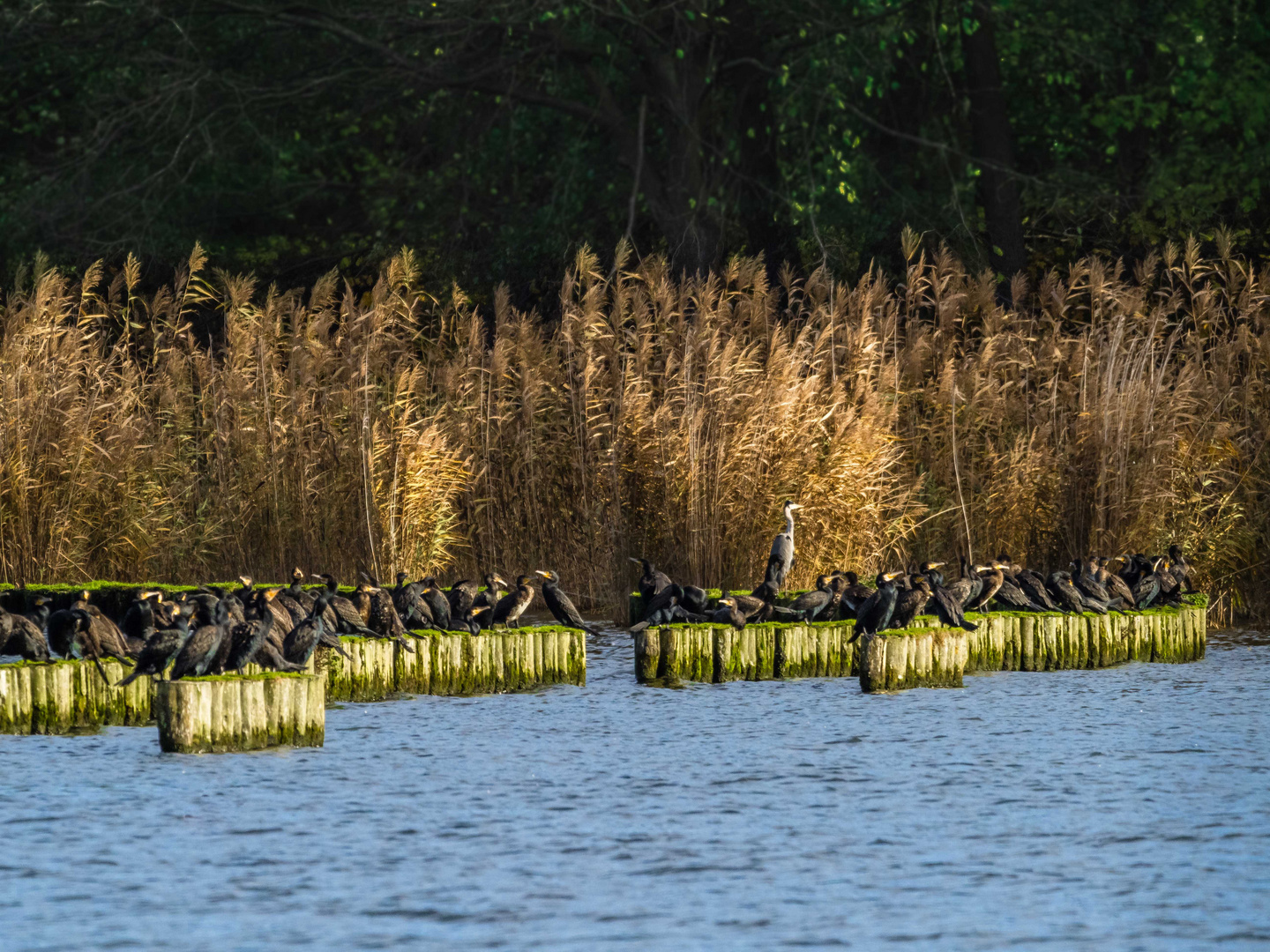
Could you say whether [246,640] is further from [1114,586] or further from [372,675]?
[1114,586]

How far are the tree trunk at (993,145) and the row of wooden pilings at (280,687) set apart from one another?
592 inches

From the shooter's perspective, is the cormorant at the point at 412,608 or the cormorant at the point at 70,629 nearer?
the cormorant at the point at 70,629

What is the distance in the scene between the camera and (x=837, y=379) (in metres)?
18.8

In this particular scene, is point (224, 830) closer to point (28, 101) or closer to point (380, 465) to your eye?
point (380, 465)

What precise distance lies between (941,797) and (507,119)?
65.8 feet

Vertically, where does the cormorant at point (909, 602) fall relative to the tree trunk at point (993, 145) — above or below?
below

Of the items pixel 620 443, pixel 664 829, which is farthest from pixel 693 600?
pixel 664 829

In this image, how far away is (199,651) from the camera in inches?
488

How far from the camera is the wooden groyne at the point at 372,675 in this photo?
41.6ft

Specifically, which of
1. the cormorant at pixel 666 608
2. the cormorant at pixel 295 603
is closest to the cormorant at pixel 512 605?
the cormorant at pixel 666 608

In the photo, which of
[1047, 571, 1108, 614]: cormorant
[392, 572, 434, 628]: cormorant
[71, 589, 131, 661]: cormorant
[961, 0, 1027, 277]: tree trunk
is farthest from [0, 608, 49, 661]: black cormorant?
[961, 0, 1027, 277]: tree trunk

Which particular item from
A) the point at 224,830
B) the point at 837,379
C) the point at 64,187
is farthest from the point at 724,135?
the point at 224,830

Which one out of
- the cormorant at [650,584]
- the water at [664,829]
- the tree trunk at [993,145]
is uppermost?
the tree trunk at [993,145]

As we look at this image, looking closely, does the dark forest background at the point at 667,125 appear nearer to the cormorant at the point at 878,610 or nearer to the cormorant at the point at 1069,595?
the cormorant at the point at 1069,595
